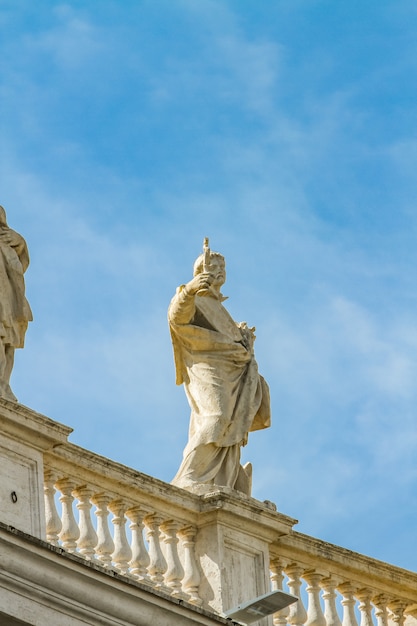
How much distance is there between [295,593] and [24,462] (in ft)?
11.7

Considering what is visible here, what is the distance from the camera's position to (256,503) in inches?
1031

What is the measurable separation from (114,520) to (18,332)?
189 cm

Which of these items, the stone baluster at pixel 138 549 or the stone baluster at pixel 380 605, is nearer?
the stone baluster at pixel 138 549

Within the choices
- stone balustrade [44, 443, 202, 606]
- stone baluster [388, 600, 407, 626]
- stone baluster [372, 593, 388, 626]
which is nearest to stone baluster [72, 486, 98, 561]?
stone balustrade [44, 443, 202, 606]

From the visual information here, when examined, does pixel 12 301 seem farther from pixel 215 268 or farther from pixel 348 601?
pixel 348 601

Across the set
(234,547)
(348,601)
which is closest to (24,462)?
(234,547)

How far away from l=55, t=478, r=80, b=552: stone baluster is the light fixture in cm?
153

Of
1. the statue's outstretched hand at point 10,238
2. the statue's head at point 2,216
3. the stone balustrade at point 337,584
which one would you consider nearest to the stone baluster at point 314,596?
the stone balustrade at point 337,584

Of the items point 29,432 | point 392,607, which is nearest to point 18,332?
point 29,432

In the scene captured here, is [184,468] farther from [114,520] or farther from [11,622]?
[11,622]

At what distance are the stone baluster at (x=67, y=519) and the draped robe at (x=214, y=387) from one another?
1.80m

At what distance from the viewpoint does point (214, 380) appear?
2695 cm

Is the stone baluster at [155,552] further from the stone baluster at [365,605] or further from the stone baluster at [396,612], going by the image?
the stone baluster at [396,612]

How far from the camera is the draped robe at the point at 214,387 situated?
2662cm
